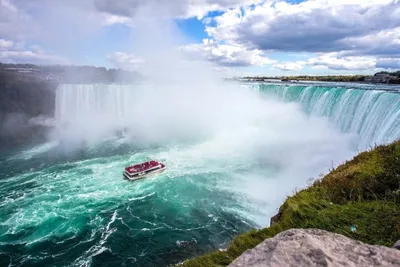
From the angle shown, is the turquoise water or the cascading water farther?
the cascading water

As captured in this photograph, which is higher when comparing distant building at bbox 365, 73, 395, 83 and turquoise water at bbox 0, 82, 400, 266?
distant building at bbox 365, 73, 395, 83

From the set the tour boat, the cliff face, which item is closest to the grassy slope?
the tour boat

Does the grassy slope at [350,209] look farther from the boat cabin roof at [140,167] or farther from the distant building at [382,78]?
the distant building at [382,78]

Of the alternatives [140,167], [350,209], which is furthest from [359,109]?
[350,209]

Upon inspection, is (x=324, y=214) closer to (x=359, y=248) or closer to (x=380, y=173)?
(x=380, y=173)

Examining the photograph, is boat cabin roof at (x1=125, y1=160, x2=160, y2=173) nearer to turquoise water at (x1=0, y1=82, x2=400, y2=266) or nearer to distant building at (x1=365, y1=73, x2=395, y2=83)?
turquoise water at (x1=0, y1=82, x2=400, y2=266)

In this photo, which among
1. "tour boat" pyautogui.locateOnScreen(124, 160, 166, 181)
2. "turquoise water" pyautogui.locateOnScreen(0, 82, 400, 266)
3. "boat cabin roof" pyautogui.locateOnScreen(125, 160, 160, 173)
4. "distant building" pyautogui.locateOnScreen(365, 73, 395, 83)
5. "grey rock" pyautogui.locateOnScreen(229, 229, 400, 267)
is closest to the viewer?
"grey rock" pyautogui.locateOnScreen(229, 229, 400, 267)

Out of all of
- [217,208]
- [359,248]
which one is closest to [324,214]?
[359,248]
